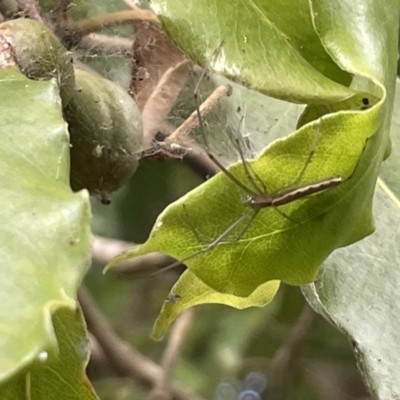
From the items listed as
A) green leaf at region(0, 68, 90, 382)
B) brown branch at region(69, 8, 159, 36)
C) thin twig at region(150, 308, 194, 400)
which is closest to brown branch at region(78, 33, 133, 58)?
brown branch at region(69, 8, 159, 36)

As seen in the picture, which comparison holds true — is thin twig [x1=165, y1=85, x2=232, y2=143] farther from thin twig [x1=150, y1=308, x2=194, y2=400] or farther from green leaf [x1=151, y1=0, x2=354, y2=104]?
thin twig [x1=150, y1=308, x2=194, y2=400]

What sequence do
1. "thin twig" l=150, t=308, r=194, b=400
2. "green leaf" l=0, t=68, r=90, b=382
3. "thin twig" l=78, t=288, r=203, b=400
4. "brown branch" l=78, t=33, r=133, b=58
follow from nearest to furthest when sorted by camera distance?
"green leaf" l=0, t=68, r=90, b=382, "brown branch" l=78, t=33, r=133, b=58, "thin twig" l=78, t=288, r=203, b=400, "thin twig" l=150, t=308, r=194, b=400

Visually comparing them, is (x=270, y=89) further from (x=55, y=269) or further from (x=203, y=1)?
(x=55, y=269)

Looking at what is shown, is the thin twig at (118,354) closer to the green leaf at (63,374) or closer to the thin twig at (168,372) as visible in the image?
the thin twig at (168,372)

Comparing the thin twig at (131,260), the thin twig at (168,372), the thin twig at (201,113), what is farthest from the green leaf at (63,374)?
the thin twig at (168,372)

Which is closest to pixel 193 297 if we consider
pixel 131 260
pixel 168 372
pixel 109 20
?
pixel 109 20
